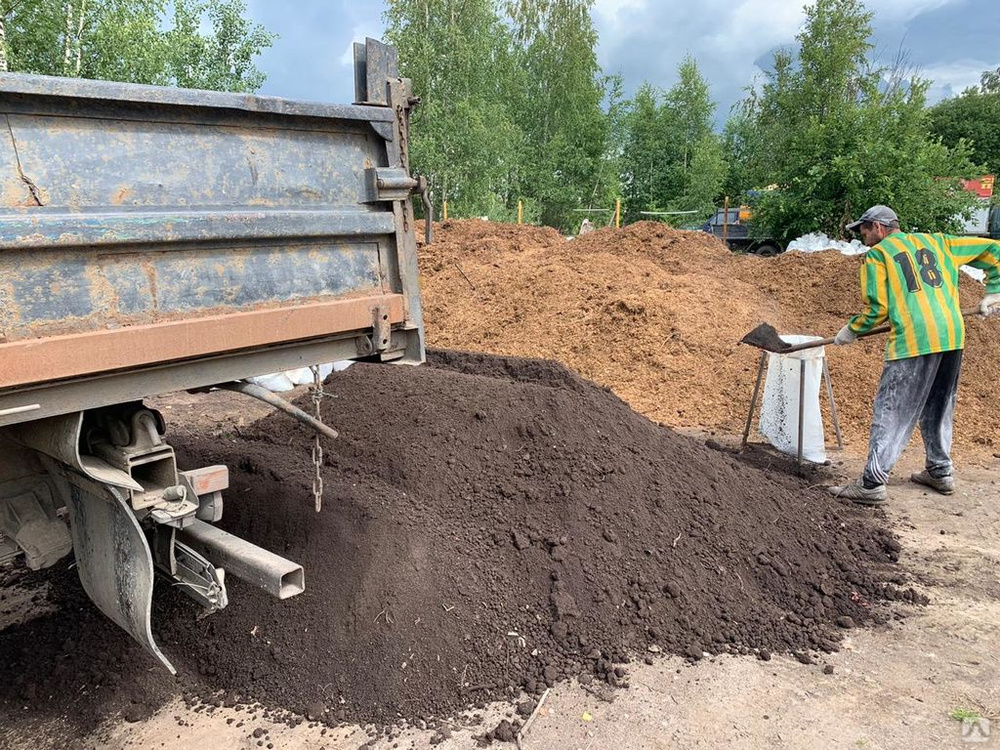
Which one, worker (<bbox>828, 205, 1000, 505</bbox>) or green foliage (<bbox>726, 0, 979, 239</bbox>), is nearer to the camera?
worker (<bbox>828, 205, 1000, 505</bbox>)

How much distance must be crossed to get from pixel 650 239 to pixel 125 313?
39.8ft

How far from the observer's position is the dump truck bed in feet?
6.00

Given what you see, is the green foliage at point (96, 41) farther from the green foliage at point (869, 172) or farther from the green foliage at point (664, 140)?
the green foliage at point (664, 140)

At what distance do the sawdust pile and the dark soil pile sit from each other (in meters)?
2.88

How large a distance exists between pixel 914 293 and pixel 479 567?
344cm

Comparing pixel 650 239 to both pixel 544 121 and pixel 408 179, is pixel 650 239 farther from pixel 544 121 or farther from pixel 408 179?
pixel 544 121

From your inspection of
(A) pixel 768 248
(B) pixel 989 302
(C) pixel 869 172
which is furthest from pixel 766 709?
(A) pixel 768 248

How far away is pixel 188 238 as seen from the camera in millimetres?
2086

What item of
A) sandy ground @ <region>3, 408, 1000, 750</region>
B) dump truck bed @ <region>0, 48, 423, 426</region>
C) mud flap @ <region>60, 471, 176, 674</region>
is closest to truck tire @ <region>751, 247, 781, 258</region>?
sandy ground @ <region>3, 408, 1000, 750</region>

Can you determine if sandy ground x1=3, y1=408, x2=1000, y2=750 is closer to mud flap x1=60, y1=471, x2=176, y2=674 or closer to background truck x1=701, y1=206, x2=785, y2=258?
mud flap x1=60, y1=471, x2=176, y2=674

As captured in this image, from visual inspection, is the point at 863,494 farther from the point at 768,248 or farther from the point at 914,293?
the point at 768,248

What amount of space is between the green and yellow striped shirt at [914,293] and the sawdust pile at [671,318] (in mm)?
1724

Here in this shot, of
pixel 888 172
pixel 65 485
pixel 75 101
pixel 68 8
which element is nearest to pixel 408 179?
pixel 75 101

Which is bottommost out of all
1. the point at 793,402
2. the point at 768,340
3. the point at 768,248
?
the point at 793,402
